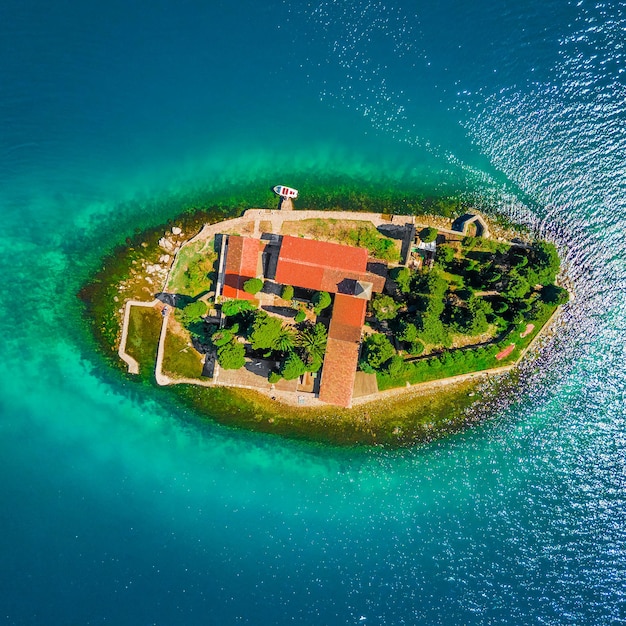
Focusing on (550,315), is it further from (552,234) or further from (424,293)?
(424,293)

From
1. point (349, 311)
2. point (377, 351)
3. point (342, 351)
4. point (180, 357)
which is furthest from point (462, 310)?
point (180, 357)

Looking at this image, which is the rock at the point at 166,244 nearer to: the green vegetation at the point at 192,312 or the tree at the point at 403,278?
the green vegetation at the point at 192,312

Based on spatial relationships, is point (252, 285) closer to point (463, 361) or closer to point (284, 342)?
point (284, 342)

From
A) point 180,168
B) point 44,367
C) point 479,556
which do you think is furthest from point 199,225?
point 479,556

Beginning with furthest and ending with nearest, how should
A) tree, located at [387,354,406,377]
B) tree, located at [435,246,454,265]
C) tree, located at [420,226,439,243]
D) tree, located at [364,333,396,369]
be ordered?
1. tree, located at [420,226,439,243]
2. tree, located at [435,246,454,265]
3. tree, located at [364,333,396,369]
4. tree, located at [387,354,406,377]

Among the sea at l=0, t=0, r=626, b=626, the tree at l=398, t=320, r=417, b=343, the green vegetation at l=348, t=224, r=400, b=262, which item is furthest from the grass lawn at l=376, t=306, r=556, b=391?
the green vegetation at l=348, t=224, r=400, b=262

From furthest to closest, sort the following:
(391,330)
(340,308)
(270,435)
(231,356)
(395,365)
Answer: (270,435) → (391,330) → (340,308) → (231,356) → (395,365)

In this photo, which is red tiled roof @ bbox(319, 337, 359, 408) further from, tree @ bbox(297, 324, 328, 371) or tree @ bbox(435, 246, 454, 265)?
tree @ bbox(435, 246, 454, 265)
